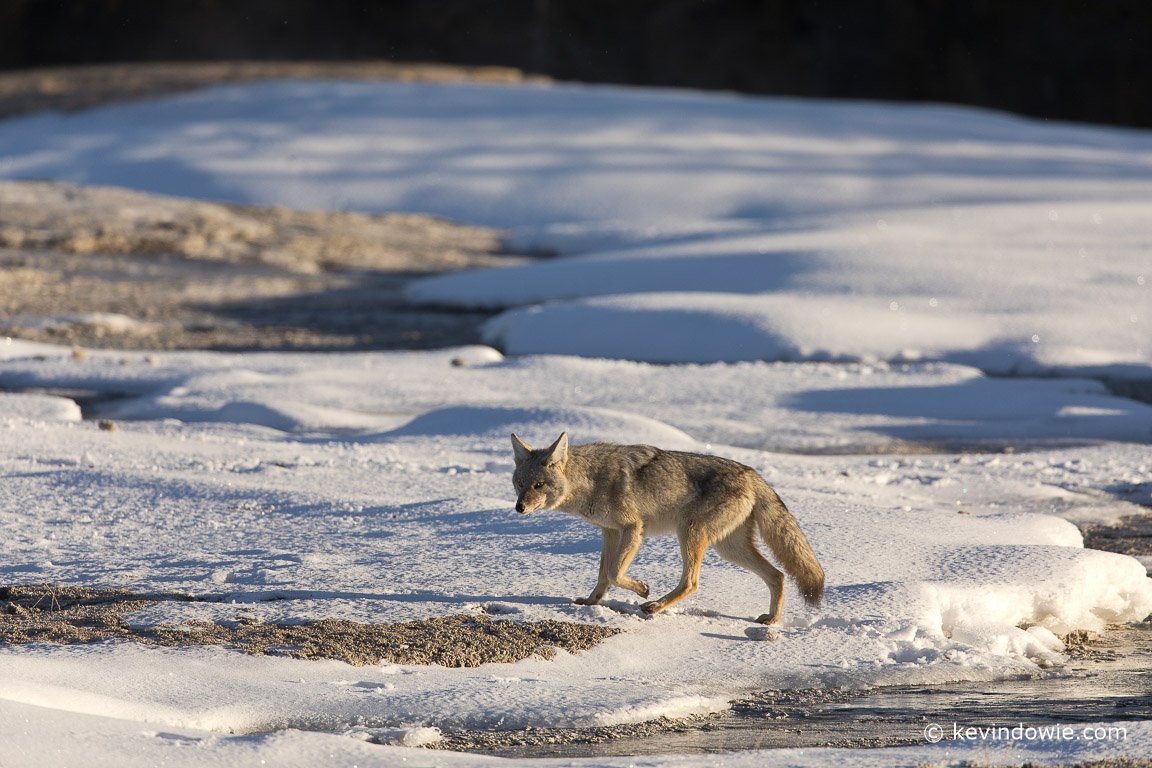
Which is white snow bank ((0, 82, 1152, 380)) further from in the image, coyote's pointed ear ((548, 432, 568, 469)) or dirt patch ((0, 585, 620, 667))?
dirt patch ((0, 585, 620, 667))

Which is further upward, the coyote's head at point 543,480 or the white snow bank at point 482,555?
the coyote's head at point 543,480

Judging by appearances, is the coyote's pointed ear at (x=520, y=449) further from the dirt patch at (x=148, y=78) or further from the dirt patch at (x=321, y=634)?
the dirt patch at (x=148, y=78)

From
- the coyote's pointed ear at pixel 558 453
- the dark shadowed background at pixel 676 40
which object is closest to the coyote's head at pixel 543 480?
the coyote's pointed ear at pixel 558 453

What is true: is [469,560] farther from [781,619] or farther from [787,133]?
[787,133]

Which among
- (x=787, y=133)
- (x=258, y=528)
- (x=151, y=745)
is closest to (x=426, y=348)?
(x=258, y=528)

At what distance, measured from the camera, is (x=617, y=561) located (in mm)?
5477

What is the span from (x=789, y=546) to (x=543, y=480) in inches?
36.9

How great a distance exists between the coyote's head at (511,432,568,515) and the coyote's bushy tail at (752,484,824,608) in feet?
2.39

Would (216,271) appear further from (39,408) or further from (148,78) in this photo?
(148,78)

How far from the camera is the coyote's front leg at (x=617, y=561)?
5469mm

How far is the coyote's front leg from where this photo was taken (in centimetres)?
547

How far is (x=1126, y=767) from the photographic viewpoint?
155 inches

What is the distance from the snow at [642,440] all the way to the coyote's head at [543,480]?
15.3 inches

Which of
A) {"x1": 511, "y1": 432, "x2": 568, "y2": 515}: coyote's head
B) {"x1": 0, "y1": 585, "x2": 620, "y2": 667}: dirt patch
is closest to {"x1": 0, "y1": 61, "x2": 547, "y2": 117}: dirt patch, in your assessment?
{"x1": 0, "y1": 585, "x2": 620, "y2": 667}: dirt patch
